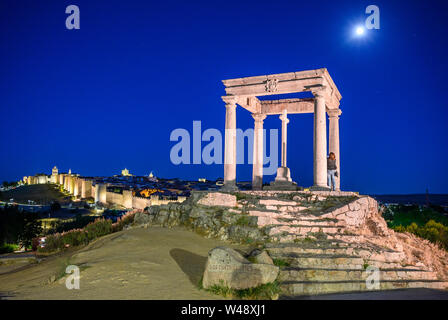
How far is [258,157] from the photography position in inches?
916

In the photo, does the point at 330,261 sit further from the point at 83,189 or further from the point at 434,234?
the point at 83,189

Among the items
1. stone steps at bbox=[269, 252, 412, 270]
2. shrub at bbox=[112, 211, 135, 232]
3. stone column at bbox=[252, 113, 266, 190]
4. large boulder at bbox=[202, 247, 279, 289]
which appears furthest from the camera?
stone column at bbox=[252, 113, 266, 190]

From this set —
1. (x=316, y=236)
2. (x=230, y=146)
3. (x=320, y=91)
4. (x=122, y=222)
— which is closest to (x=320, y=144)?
(x=320, y=91)

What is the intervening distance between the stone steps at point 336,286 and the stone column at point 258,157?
46.6ft

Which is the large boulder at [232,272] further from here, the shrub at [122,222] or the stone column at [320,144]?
the stone column at [320,144]

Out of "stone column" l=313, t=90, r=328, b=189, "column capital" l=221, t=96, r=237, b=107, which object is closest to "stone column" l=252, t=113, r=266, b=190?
"column capital" l=221, t=96, r=237, b=107

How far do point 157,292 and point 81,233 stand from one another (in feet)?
37.4

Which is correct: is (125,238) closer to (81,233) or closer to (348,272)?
(81,233)

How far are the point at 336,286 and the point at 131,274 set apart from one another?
5407mm

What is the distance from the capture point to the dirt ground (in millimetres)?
6902

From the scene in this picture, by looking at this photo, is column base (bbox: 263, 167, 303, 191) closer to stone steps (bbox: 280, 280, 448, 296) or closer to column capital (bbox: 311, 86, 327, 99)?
column capital (bbox: 311, 86, 327, 99)

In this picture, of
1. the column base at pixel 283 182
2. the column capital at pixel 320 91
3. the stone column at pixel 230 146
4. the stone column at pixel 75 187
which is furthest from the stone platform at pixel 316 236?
the stone column at pixel 75 187

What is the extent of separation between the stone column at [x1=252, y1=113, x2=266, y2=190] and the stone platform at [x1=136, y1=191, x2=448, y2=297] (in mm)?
6493
